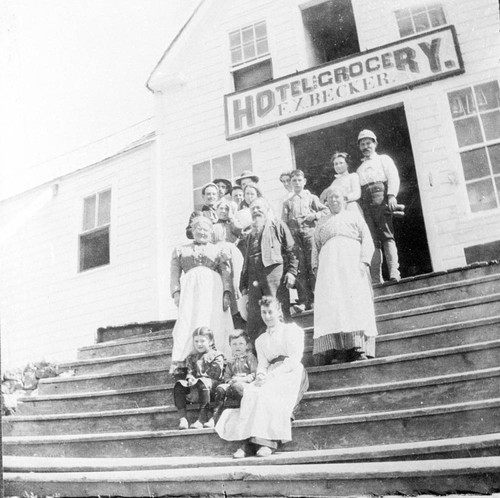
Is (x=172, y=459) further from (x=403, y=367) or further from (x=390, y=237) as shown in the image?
(x=390, y=237)

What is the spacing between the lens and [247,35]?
23.2 ft

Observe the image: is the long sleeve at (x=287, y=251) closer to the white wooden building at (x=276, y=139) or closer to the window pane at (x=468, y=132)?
the white wooden building at (x=276, y=139)

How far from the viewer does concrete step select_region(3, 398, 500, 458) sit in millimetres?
2646

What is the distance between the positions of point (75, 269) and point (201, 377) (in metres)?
4.62

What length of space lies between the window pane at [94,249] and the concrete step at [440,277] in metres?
4.48

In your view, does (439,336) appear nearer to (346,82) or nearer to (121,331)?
(121,331)

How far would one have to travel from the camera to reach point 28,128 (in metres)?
4.45

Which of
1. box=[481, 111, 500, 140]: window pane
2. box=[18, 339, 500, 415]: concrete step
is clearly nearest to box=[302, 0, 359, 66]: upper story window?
box=[481, 111, 500, 140]: window pane

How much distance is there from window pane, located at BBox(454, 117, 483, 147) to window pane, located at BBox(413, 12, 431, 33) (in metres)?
1.33

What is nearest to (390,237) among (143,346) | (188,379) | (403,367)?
(403,367)

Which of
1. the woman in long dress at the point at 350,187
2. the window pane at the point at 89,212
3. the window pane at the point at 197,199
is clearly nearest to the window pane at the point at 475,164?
the woman in long dress at the point at 350,187

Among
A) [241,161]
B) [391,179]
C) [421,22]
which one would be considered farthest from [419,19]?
[241,161]

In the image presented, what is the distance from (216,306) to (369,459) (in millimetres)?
2017

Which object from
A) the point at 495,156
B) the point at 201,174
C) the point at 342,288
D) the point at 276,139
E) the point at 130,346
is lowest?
the point at 130,346
